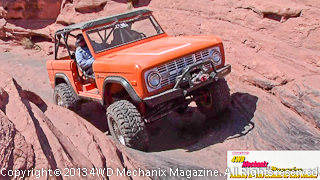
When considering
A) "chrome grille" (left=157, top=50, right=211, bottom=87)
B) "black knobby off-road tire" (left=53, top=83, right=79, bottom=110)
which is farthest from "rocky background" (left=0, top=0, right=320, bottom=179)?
"chrome grille" (left=157, top=50, right=211, bottom=87)

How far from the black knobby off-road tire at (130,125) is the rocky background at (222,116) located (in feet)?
0.49

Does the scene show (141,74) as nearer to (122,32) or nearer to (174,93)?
(174,93)

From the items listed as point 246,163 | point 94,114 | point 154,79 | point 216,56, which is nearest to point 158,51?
point 154,79

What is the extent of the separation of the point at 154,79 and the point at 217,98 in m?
1.28

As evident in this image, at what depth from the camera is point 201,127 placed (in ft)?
20.5

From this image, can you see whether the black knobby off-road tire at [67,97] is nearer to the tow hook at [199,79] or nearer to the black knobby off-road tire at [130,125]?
the black knobby off-road tire at [130,125]

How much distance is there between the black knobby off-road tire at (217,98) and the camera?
583 centimetres

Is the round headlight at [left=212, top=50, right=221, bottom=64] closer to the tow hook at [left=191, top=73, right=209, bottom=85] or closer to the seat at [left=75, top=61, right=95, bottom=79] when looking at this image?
the tow hook at [left=191, top=73, right=209, bottom=85]

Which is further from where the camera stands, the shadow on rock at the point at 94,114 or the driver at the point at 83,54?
the shadow on rock at the point at 94,114

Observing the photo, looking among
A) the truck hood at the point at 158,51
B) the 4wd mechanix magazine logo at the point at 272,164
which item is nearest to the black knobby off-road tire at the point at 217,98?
the truck hood at the point at 158,51

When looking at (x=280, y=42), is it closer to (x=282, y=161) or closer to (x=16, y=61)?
(x=282, y=161)

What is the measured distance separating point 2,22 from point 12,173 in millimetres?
11857

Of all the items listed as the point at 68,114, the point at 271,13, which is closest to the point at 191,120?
→ the point at 68,114

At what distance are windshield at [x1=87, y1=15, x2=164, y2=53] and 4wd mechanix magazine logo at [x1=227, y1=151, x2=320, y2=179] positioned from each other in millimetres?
2444
